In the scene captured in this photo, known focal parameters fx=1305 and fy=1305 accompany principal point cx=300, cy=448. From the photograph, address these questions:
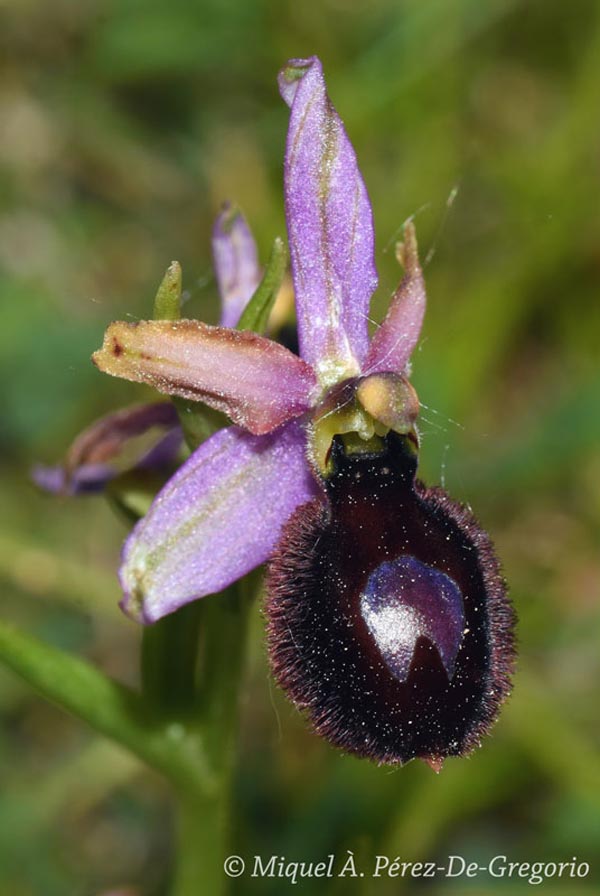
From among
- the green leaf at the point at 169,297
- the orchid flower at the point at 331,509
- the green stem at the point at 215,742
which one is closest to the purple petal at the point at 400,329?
the orchid flower at the point at 331,509

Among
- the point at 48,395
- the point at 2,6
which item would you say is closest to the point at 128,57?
the point at 2,6

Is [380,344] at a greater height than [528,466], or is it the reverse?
[380,344]

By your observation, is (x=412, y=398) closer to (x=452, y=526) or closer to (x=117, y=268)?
(x=452, y=526)

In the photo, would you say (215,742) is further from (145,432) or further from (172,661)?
(145,432)

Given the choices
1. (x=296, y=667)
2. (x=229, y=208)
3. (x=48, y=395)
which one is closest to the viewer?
(x=296, y=667)

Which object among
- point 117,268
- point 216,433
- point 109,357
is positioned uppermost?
point 109,357

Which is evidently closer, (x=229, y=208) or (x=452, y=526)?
(x=452, y=526)

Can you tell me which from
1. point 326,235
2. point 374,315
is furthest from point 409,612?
point 374,315
